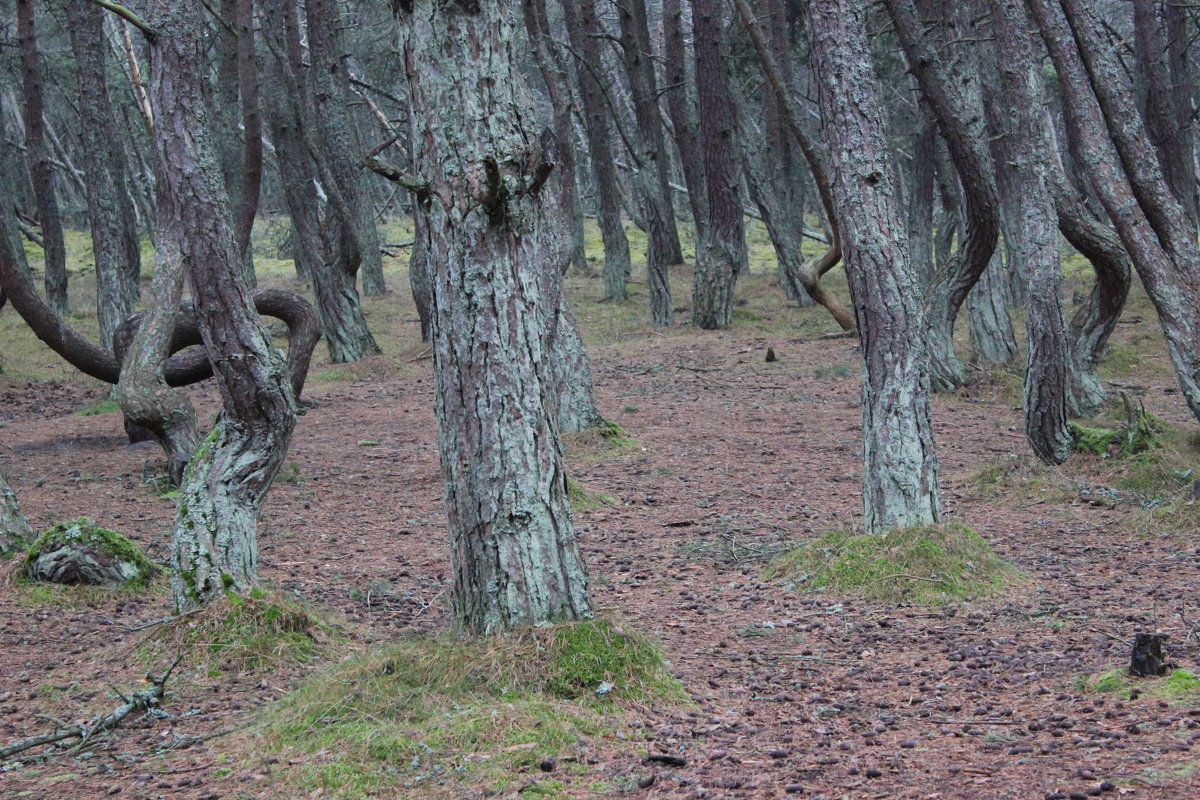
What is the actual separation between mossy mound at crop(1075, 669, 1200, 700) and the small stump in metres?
5.03

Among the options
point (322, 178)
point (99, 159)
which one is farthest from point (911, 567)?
point (99, 159)

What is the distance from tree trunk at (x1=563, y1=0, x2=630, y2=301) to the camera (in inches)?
858

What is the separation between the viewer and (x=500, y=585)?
4359 millimetres

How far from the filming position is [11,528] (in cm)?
672

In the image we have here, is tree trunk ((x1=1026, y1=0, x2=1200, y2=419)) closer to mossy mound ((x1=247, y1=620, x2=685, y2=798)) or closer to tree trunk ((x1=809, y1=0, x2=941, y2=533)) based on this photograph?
tree trunk ((x1=809, y1=0, x2=941, y2=533))

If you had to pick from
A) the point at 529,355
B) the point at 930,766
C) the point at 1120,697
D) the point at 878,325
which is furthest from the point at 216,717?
the point at 878,325

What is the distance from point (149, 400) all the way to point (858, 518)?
5.49 meters

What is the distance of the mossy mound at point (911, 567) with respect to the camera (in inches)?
239

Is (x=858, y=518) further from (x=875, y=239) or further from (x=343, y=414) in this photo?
(x=343, y=414)

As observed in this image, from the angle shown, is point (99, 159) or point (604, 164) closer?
point (99, 159)

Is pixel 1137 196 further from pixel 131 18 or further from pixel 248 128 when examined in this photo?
pixel 248 128

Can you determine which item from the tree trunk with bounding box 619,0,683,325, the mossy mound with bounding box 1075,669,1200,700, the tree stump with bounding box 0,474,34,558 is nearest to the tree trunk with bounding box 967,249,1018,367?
the tree trunk with bounding box 619,0,683,325

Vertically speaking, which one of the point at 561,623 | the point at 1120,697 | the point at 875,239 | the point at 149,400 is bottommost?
the point at 1120,697

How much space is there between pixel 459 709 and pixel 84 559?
10.7 ft
